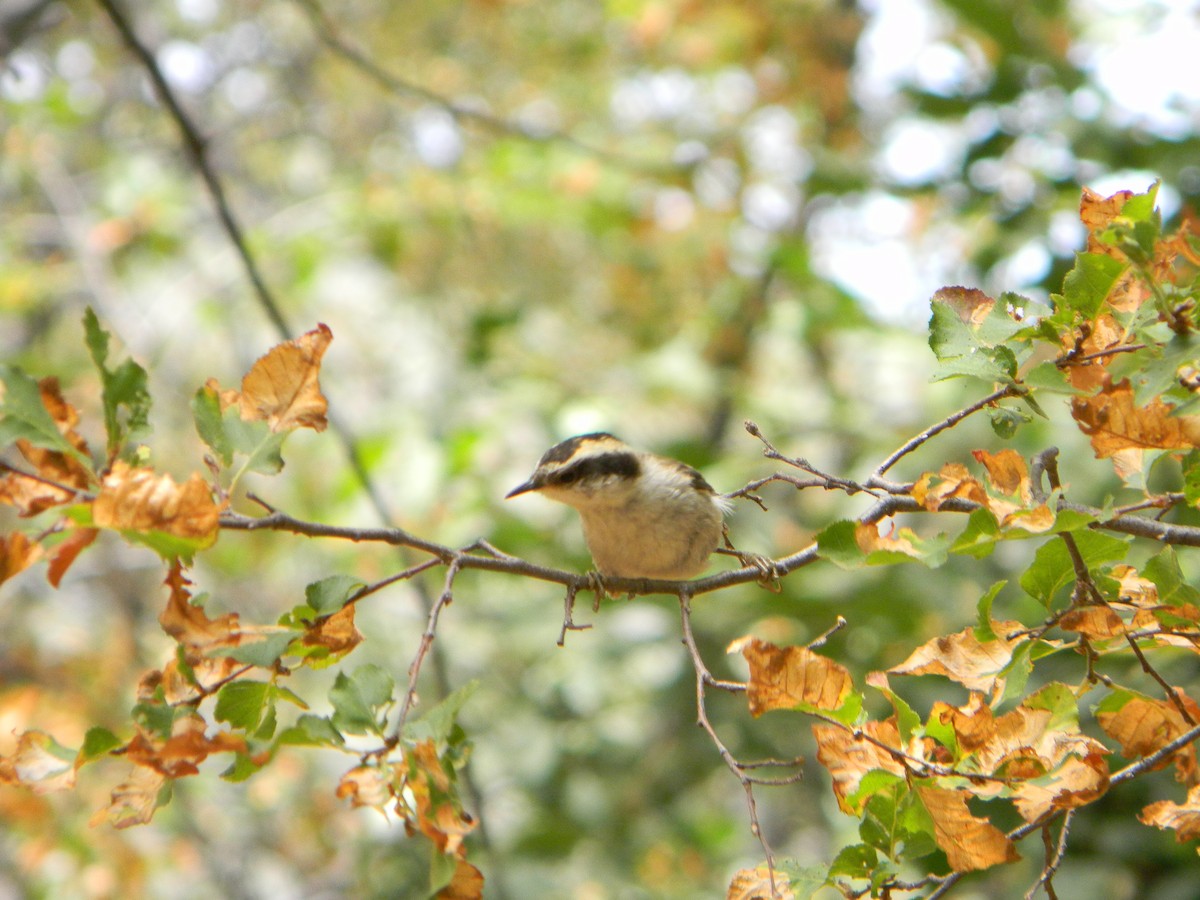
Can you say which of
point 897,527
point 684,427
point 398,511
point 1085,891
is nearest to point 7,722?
point 398,511

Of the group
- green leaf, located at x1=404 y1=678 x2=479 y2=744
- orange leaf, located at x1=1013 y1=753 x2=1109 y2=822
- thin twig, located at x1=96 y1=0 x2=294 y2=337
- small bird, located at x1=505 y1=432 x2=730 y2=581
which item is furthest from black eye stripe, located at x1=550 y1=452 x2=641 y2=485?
orange leaf, located at x1=1013 y1=753 x2=1109 y2=822

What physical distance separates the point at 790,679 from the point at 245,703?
2.72ft

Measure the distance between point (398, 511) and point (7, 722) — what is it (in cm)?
265

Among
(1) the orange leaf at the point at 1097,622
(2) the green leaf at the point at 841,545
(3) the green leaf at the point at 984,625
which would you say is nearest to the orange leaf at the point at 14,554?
(2) the green leaf at the point at 841,545

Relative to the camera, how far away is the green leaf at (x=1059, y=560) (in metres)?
1.61

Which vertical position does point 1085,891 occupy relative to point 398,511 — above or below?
below

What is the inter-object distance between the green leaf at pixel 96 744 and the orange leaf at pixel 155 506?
35cm

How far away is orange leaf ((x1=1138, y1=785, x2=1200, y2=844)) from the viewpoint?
1.63 meters

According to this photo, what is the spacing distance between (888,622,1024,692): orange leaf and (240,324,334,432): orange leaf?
3.31 ft

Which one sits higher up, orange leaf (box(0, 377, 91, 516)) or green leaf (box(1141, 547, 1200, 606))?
orange leaf (box(0, 377, 91, 516))

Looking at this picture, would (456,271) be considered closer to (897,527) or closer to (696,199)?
(696,199)

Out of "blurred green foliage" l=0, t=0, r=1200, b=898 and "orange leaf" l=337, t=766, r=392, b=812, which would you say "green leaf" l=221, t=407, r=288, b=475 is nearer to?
"orange leaf" l=337, t=766, r=392, b=812

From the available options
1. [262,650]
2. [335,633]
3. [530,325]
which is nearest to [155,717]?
[262,650]

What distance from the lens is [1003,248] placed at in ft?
13.5
